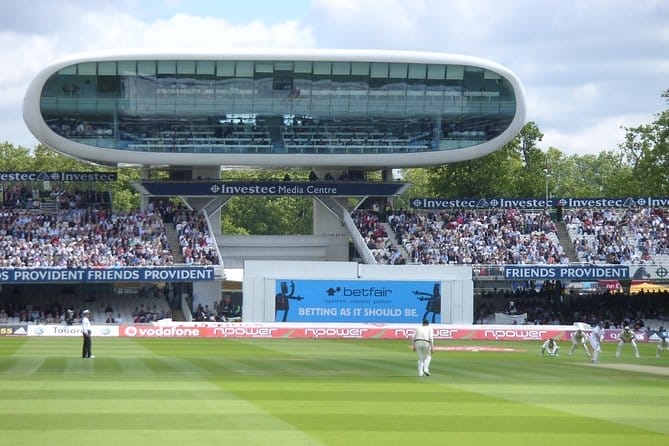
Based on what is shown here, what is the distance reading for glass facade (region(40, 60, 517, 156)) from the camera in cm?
7238

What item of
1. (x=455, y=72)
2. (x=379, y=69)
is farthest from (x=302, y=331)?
(x=455, y=72)

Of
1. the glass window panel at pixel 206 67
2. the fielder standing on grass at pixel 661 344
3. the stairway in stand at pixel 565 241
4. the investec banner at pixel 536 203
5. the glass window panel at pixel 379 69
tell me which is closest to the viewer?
the fielder standing on grass at pixel 661 344

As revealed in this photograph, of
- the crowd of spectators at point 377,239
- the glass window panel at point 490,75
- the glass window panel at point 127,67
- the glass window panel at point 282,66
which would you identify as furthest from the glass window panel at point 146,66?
the glass window panel at point 490,75

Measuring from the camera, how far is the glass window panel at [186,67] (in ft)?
237

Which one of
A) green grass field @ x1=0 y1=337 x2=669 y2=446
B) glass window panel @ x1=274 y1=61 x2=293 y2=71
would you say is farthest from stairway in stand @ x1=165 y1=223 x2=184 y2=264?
green grass field @ x1=0 y1=337 x2=669 y2=446

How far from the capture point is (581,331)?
146 feet

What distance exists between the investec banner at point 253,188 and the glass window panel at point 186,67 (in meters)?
6.79

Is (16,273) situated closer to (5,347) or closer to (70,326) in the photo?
(70,326)

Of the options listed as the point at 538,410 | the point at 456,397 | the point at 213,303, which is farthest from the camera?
the point at 213,303

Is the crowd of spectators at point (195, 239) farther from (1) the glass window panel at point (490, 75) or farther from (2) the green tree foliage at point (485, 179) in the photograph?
(2) the green tree foliage at point (485, 179)

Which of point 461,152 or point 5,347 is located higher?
point 461,152

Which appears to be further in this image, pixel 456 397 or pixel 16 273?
pixel 16 273

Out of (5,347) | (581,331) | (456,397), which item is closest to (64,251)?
(5,347)

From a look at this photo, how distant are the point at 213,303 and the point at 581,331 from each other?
31627 millimetres
